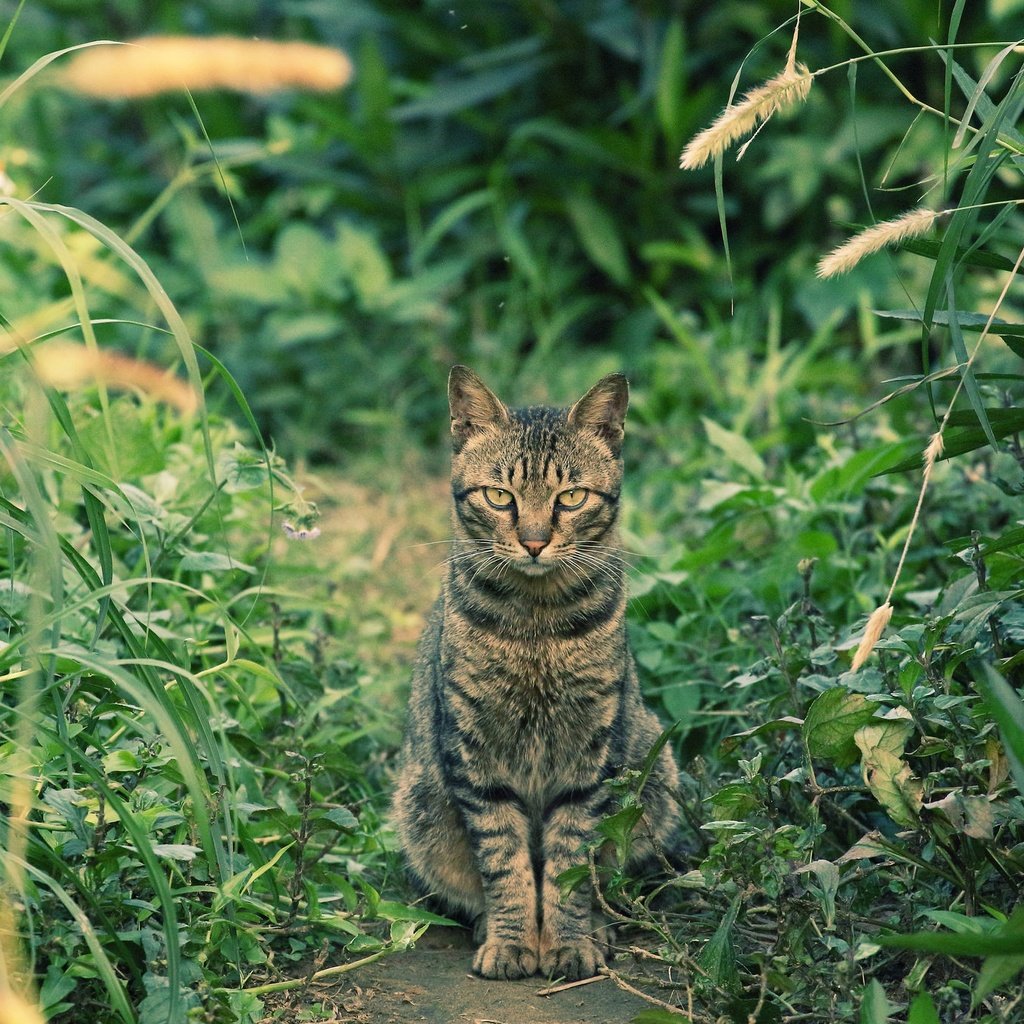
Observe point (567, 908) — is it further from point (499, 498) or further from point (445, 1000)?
point (499, 498)

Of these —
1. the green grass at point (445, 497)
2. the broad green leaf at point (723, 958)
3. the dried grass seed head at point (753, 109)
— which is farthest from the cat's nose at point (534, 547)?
the dried grass seed head at point (753, 109)

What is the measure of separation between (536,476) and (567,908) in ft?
3.09

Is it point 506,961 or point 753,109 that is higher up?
point 753,109

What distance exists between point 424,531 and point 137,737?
2.47 metres

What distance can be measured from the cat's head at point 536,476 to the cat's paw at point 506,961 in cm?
79

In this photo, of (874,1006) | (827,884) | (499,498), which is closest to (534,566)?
(499,498)

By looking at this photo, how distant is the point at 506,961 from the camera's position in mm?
2783

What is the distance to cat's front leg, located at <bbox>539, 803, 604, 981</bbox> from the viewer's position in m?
2.76

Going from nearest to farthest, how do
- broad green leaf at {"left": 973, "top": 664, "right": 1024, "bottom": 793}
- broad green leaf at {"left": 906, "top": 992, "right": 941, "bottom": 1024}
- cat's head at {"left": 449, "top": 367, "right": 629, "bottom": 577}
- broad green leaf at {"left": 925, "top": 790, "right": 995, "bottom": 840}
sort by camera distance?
broad green leaf at {"left": 973, "top": 664, "right": 1024, "bottom": 793} < broad green leaf at {"left": 906, "top": 992, "right": 941, "bottom": 1024} < broad green leaf at {"left": 925, "top": 790, "right": 995, "bottom": 840} < cat's head at {"left": 449, "top": 367, "right": 629, "bottom": 577}

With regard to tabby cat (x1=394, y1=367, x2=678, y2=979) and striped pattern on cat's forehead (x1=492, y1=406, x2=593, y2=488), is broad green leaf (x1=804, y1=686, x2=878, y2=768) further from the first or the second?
striped pattern on cat's forehead (x1=492, y1=406, x2=593, y2=488)

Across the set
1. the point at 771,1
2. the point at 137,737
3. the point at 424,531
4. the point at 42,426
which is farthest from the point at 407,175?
the point at 42,426

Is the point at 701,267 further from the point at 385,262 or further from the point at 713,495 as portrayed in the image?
the point at 713,495

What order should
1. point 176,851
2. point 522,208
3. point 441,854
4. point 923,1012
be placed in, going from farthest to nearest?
point 522,208
point 441,854
point 176,851
point 923,1012

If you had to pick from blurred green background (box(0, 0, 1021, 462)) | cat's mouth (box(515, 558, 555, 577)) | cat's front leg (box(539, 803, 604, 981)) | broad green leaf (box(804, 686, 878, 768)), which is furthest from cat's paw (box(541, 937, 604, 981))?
blurred green background (box(0, 0, 1021, 462))
